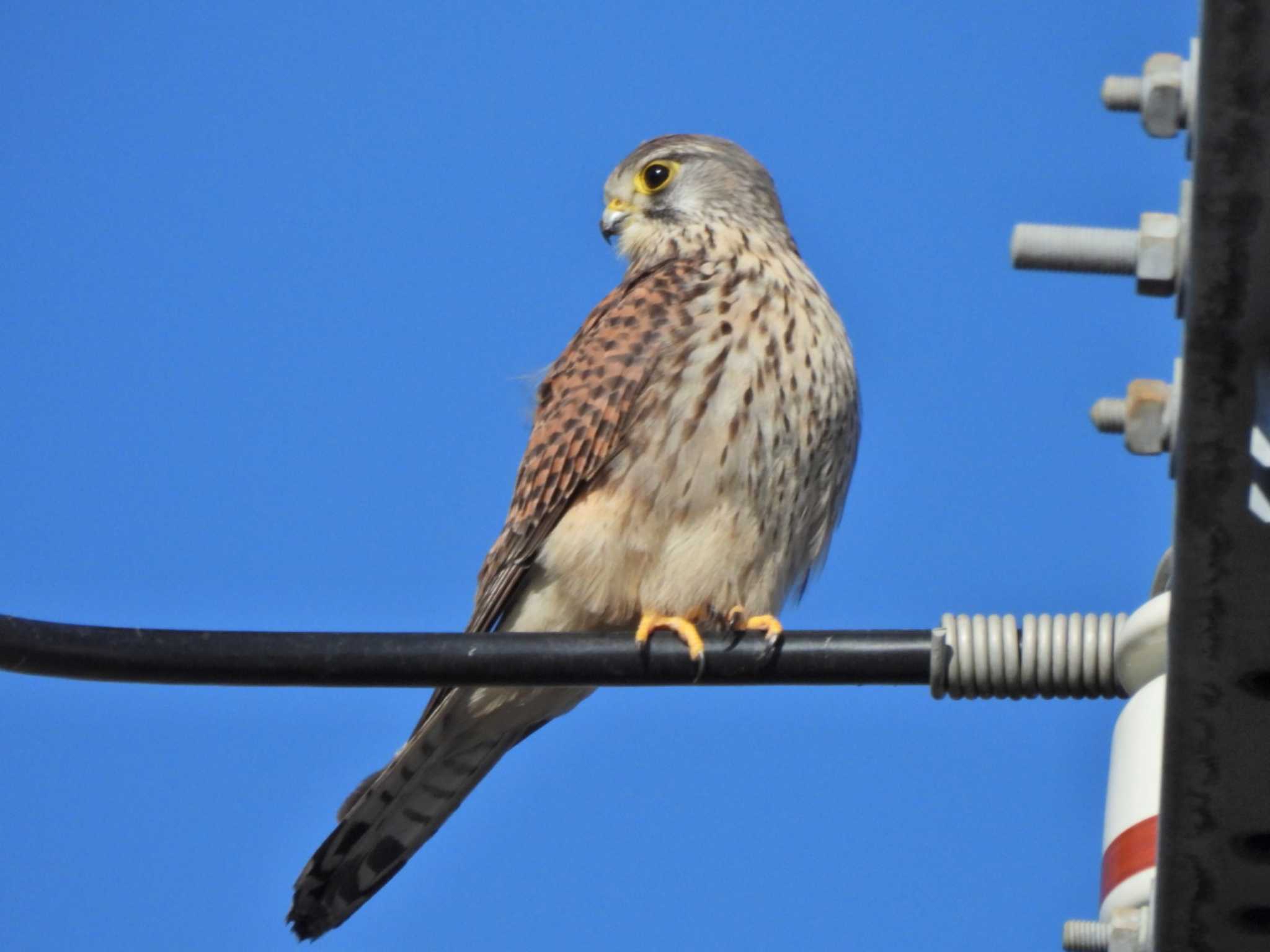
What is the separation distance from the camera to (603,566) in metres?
4.65

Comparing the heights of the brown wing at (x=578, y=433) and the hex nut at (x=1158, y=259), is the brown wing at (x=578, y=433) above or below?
above

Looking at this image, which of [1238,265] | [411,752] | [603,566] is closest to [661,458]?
[603,566]

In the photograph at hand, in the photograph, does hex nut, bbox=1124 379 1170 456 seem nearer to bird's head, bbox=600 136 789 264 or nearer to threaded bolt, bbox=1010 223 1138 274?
threaded bolt, bbox=1010 223 1138 274

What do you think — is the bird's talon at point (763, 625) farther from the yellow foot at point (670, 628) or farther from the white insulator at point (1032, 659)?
the white insulator at point (1032, 659)

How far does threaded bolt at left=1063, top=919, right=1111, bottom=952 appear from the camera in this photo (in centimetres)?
246

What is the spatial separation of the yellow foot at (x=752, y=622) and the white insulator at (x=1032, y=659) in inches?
46.3

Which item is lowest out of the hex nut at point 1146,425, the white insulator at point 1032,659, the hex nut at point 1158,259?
the hex nut at point 1146,425

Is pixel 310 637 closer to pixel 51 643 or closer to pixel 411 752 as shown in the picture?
pixel 51 643

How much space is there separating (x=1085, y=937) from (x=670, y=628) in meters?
1.93

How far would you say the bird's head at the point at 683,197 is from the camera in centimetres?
562

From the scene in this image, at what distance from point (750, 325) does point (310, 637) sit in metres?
2.11

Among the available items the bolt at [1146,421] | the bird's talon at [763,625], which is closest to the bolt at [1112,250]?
the bolt at [1146,421]

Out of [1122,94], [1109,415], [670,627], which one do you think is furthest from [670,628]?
[1122,94]

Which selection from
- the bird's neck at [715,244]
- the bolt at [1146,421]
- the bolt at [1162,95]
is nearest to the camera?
the bolt at [1162,95]
